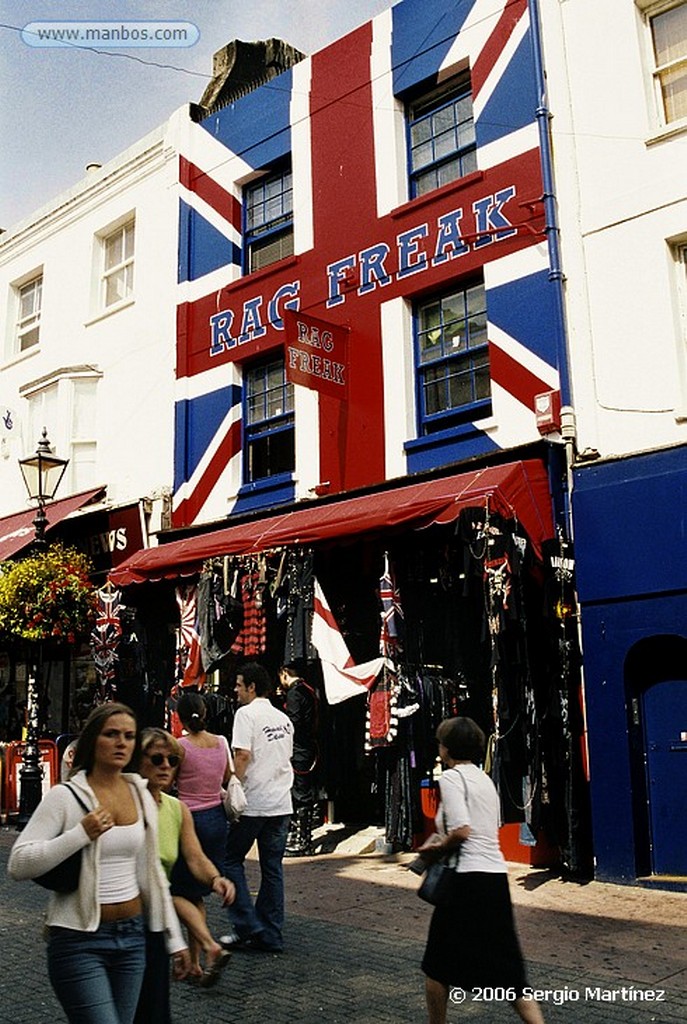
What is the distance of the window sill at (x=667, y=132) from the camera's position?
1028 cm

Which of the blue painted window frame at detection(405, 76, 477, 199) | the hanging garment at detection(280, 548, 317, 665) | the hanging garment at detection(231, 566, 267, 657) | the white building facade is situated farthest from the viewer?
the blue painted window frame at detection(405, 76, 477, 199)

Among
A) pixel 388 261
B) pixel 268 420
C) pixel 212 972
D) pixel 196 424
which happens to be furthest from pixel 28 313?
pixel 212 972

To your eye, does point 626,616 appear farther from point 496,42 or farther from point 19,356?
point 19,356

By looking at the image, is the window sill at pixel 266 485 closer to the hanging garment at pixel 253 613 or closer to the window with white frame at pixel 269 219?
the hanging garment at pixel 253 613

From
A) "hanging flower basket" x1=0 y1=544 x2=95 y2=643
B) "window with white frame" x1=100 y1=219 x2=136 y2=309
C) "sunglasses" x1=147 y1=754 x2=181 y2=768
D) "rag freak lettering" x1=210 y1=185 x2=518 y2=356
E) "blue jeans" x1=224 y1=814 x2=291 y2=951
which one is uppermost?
"window with white frame" x1=100 y1=219 x2=136 y2=309

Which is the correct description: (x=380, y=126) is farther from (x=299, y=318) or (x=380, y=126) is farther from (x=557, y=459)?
(x=557, y=459)

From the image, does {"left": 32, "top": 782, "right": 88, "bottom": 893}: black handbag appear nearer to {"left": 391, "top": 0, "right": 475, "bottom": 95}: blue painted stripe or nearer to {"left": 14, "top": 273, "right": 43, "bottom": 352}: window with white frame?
{"left": 391, "top": 0, "right": 475, "bottom": 95}: blue painted stripe

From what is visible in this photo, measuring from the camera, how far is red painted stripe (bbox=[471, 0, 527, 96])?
11.8 meters

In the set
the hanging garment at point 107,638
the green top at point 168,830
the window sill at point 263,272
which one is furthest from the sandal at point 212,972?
the window sill at point 263,272

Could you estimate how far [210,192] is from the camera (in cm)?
1556

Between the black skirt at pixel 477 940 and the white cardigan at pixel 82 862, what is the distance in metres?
1.34

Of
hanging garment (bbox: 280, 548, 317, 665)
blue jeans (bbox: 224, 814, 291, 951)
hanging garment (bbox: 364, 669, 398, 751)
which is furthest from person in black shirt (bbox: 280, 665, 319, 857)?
blue jeans (bbox: 224, 814, 291, 951)

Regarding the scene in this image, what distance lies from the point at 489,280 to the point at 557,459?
2.58 meters

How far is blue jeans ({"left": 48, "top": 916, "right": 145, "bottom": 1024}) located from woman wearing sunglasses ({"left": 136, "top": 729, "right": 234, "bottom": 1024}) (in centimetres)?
17
